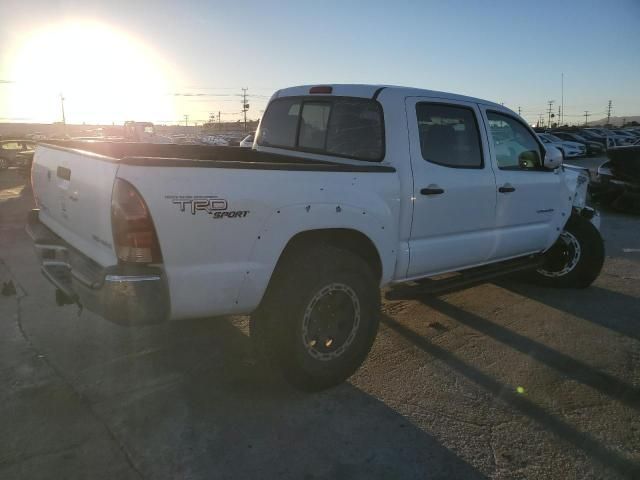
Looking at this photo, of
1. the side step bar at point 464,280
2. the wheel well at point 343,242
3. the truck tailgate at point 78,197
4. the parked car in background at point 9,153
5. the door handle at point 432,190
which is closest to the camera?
the truck tailgate at point 78,197

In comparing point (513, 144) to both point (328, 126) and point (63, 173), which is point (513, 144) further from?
point (63, 173)

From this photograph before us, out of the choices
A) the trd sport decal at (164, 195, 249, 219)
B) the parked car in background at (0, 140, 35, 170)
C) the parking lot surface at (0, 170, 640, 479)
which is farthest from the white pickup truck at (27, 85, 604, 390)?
the parked car in background at (0, 140, 35, 170)

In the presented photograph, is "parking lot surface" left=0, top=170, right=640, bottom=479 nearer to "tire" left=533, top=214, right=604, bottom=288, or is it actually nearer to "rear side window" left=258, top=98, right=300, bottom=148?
"tire" left=533, top=214, right=604, bottom=288

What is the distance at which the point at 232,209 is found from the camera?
2750mm

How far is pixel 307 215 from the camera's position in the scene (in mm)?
3057

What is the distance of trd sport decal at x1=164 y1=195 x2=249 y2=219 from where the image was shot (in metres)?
2.60

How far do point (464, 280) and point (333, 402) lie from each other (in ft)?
5.54

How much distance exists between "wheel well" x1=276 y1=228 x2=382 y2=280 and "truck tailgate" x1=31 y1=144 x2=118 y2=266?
1020mm

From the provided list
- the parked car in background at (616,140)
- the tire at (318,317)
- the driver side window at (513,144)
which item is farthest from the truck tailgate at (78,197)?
the parked car in background at (616,140)

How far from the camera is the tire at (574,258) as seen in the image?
18.0 ft

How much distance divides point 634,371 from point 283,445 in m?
2.66

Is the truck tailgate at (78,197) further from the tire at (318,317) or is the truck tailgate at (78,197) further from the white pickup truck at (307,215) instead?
the tire at (318,317)

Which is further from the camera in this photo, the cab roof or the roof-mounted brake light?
the roof-mounted brake light

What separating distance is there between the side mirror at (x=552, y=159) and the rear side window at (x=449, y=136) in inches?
38.1
